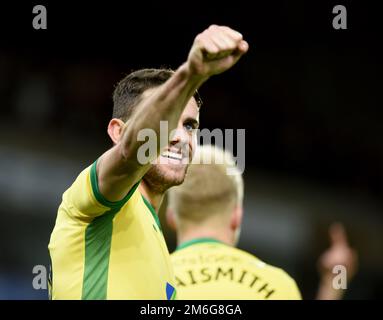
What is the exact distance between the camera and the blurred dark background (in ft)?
32.9

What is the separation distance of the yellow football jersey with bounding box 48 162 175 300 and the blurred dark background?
21.0 ft

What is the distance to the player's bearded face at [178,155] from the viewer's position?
314 cm

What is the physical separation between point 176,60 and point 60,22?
184cm

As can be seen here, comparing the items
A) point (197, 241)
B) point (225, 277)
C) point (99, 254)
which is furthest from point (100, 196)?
point (197, 241)

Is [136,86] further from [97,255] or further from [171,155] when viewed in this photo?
[97,255]

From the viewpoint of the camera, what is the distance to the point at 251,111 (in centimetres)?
1255

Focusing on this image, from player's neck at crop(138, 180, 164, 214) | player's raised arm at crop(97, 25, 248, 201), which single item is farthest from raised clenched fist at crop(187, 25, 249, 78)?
player's neck at crop(138, 180, 164, 214)

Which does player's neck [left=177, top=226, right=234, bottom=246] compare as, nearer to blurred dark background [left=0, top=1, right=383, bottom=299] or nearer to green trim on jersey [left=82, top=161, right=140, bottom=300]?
green trim on jersey [left=82, top=161, right=140, bottom=300]

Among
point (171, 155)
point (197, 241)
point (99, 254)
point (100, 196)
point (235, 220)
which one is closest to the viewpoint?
point (100, 196)

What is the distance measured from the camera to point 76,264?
9.51 ft

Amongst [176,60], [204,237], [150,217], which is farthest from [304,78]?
[150,217]

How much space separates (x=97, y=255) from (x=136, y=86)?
0.75 meters

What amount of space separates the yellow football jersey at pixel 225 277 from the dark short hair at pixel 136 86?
1059 mm

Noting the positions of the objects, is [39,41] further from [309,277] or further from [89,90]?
[309,277]
